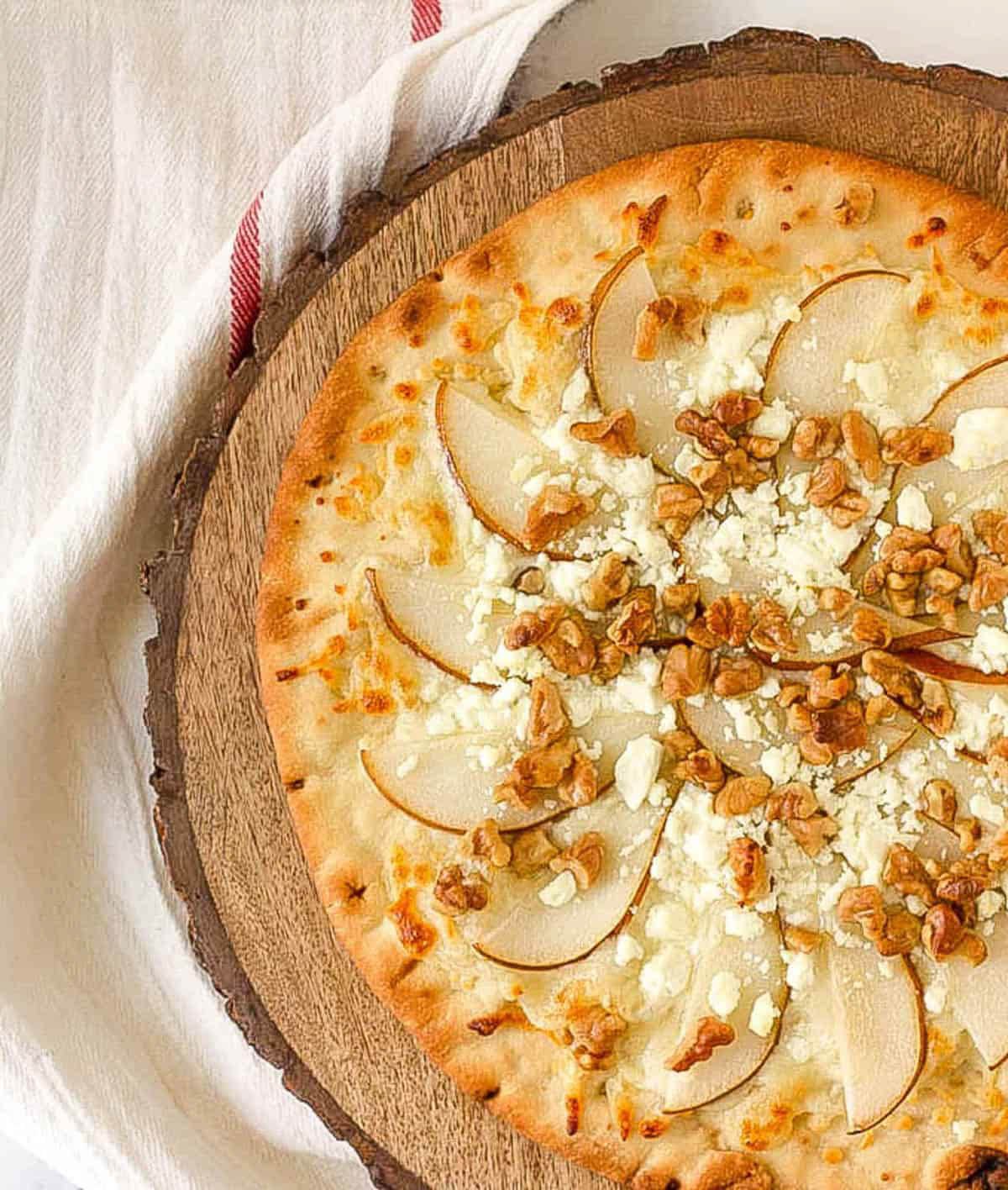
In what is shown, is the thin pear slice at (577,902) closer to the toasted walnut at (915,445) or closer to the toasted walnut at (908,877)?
the toasted walnut at (908,877)

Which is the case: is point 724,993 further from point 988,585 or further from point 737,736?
point 988,585

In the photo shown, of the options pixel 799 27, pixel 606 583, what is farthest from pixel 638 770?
pixel 799 27

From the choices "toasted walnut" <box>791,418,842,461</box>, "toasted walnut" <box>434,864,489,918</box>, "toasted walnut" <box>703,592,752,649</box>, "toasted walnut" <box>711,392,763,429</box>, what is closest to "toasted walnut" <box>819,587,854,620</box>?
"toasted walnut" <box>703,592,752,649</box>

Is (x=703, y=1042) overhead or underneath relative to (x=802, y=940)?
underneath

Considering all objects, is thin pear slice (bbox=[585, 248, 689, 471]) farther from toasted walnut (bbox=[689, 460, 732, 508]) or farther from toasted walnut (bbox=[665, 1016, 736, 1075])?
toasted walnut (bbox=[665, 1016, 736, 1075])

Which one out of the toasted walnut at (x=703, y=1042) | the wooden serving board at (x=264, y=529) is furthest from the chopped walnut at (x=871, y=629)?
the wooden serving board at (x=264, y=529)

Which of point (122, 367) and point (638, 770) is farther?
point (122, 367)

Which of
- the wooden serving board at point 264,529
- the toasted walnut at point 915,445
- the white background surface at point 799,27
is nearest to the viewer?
the toasted walnut at point 915,445
